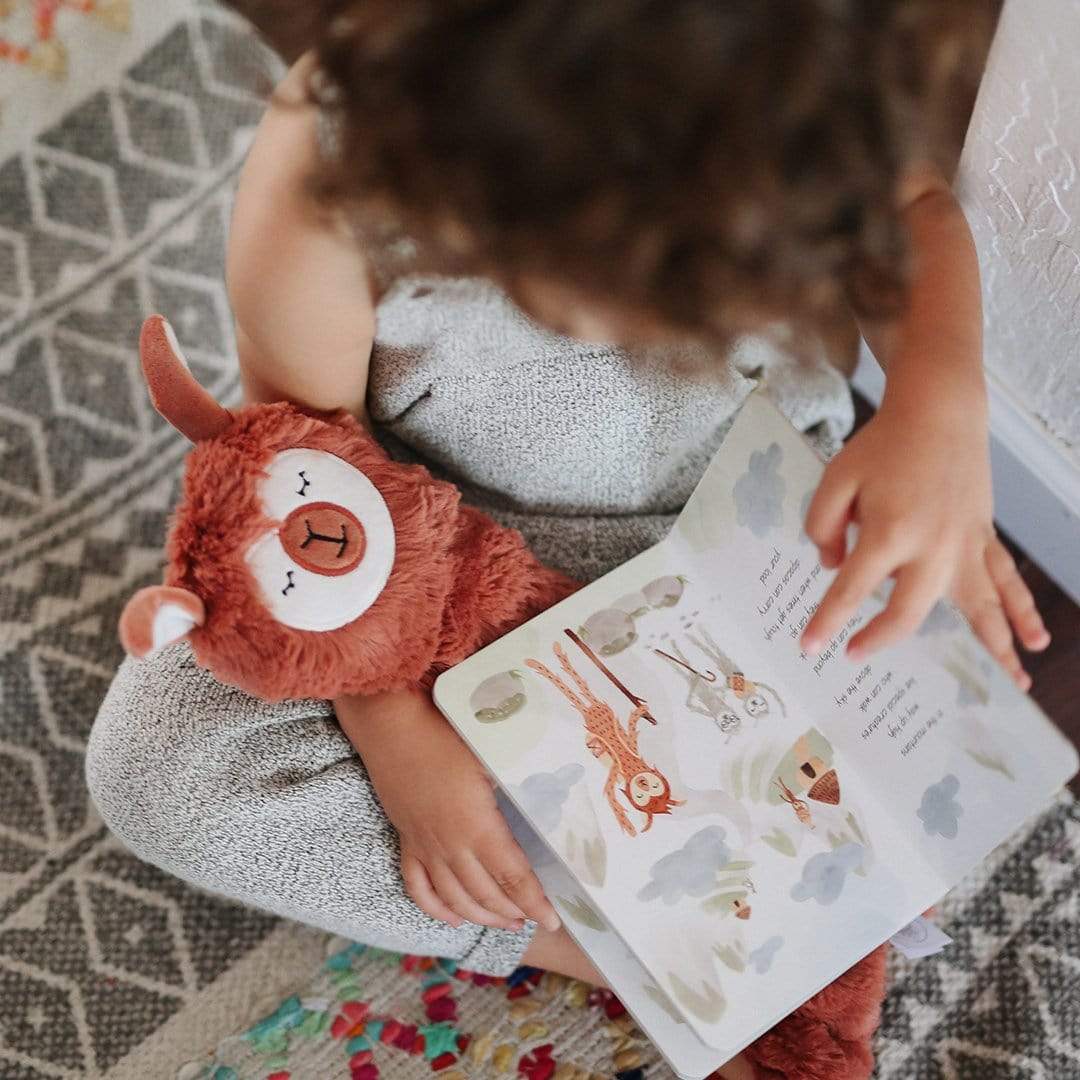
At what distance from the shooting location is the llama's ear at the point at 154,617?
18.9 inches

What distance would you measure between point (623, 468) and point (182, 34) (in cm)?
60

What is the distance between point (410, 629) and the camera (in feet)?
1.83

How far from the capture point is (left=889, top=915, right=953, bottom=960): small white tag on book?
0.58 m

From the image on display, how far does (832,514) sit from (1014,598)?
8 centimetres

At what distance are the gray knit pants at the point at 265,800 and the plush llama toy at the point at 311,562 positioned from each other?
78mm

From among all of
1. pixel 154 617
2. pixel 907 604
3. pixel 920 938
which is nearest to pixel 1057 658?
pixel 920 938

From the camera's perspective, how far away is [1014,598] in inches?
18.7

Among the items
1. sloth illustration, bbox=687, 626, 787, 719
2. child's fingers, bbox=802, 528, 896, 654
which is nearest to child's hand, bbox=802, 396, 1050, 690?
child's fingers, bbox=802, 528, 896, 654

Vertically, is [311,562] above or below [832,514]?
below

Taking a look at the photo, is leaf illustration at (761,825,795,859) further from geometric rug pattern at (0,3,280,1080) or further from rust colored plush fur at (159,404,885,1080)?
geometric rug pattern at (0,3,280,1080)

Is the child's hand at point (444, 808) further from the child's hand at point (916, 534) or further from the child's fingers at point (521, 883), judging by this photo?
the child's hand at point (916, 534)

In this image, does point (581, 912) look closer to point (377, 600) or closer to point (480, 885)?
point (480, 885)

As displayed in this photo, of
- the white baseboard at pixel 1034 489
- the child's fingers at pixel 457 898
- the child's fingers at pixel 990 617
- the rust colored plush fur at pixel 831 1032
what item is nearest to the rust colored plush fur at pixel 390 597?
the rust colored plush fur at pixel 831 1032

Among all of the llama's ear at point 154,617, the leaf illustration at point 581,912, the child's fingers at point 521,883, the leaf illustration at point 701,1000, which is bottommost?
the child's fingers at point 521,883
